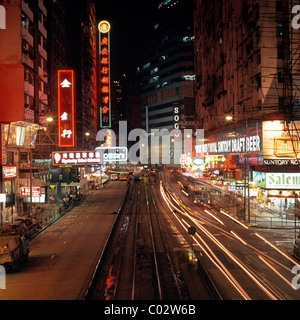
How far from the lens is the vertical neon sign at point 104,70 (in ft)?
223

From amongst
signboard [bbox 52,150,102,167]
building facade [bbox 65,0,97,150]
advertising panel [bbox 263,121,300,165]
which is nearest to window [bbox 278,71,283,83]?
advertising panel [bbox 263,121,300,165]

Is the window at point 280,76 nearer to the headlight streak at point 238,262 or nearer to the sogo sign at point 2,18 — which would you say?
the headlight streak at point 238,262

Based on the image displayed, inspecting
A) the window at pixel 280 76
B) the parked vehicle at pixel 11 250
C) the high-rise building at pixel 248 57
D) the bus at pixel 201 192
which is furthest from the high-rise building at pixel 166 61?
the parked vehicle at pixel 11 250

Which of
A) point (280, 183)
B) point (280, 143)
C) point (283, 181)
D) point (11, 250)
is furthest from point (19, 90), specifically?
point (280, 143)

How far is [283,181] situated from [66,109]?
20858mm

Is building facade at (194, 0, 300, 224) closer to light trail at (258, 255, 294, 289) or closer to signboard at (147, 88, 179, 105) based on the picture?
light trail at (258, 255, 294, 289)

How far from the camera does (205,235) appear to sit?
25.5m

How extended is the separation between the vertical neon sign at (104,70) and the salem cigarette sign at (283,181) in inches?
1894

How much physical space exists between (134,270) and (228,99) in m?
36.1

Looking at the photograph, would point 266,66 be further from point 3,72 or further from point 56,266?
point 56,266

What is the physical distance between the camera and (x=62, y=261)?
61.8ft

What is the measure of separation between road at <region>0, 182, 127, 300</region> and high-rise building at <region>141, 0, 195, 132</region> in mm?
81291
